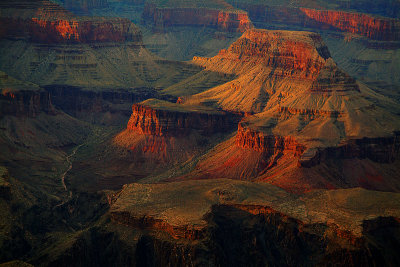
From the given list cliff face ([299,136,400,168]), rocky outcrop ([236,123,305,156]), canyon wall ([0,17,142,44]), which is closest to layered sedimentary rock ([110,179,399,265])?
cliff face ([299,136,400,168])

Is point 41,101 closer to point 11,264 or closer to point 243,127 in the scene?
point 243,127

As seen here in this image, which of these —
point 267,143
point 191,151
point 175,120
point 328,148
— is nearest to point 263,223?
point 328,148

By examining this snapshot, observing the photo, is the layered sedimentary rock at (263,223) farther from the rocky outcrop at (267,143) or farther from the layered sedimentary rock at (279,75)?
the layered sedimentary rock at (279,75)

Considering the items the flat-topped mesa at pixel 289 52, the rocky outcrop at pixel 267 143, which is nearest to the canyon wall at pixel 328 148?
the rocky outcrop at pixel 267 143

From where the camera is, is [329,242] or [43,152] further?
[43,152]

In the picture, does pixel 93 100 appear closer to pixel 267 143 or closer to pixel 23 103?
pixel 23 103

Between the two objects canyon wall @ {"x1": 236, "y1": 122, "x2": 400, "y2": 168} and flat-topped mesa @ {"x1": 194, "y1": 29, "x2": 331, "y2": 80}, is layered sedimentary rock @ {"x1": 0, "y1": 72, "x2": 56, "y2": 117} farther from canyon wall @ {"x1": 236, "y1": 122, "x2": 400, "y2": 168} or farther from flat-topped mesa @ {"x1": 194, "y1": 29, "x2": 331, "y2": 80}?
canyon wall @ {"x1": 236, "y1": 122, "x2": 400, "y2": 168}

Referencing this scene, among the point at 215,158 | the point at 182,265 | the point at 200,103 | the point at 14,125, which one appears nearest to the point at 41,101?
the point at 14,125
